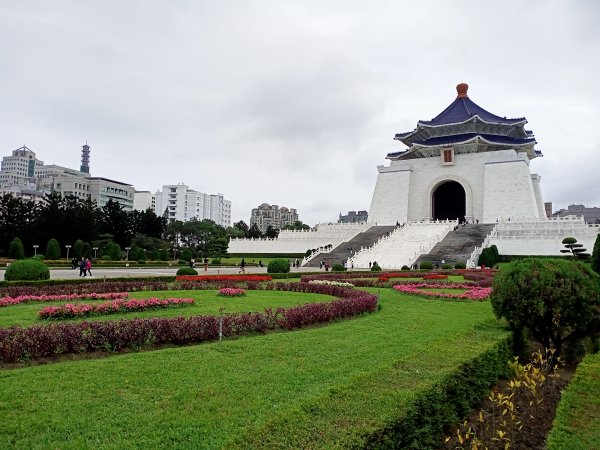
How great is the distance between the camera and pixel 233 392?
366cm

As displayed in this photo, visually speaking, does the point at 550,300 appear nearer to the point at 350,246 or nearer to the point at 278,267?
the point at 278,267

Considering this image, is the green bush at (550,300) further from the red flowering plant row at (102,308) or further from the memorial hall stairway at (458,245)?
the memorial hall stairway at (458,245)

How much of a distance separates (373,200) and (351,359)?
4222 cm

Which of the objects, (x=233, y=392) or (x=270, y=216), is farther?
(x=270, y=216)

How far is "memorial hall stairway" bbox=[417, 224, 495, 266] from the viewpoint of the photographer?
25578mm

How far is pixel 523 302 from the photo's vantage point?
227 inches

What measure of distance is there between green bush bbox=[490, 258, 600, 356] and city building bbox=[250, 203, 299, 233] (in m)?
114

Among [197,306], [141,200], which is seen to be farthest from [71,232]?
[141,200]

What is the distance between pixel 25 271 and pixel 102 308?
730 cm

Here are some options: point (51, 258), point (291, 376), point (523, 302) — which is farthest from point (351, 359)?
point (51, 258)

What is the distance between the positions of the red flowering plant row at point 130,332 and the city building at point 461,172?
Result: 117 ft

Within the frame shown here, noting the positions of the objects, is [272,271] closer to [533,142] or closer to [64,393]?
[64,393]

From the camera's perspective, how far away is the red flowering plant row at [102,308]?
6961 millimetres

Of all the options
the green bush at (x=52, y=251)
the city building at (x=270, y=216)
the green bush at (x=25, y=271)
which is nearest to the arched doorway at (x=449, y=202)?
the green bush at (x=52, y=251)
